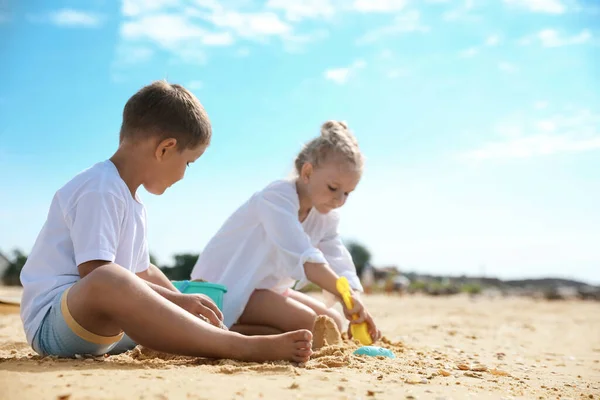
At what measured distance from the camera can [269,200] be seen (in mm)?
4023

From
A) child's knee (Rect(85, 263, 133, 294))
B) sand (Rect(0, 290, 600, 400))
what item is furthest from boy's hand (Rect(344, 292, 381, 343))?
child's knee (Rect(85, 263, 133, 294))

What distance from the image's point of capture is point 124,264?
272 centimetres

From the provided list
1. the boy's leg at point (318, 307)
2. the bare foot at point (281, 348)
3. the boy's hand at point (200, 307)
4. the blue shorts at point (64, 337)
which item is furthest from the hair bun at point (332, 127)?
the blue shorts at point (64, 337)

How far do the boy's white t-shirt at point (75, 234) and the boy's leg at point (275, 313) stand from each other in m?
1.38

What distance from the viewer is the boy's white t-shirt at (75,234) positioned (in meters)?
2.46

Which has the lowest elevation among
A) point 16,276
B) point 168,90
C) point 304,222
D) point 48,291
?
point 16,276

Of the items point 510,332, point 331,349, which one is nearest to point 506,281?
point 510,332

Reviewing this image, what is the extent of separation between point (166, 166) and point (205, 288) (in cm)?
105

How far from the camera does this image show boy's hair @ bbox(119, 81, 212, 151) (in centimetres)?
280

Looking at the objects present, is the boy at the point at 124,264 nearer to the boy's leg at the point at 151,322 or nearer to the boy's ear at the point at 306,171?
the boy's leg at the point at 151,322

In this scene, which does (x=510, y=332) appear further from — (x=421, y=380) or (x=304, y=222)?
(x=421, y=380)

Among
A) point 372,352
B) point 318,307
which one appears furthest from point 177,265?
point 372,352

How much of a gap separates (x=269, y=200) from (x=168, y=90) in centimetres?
133

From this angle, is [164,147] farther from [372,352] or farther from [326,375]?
[372,352]
